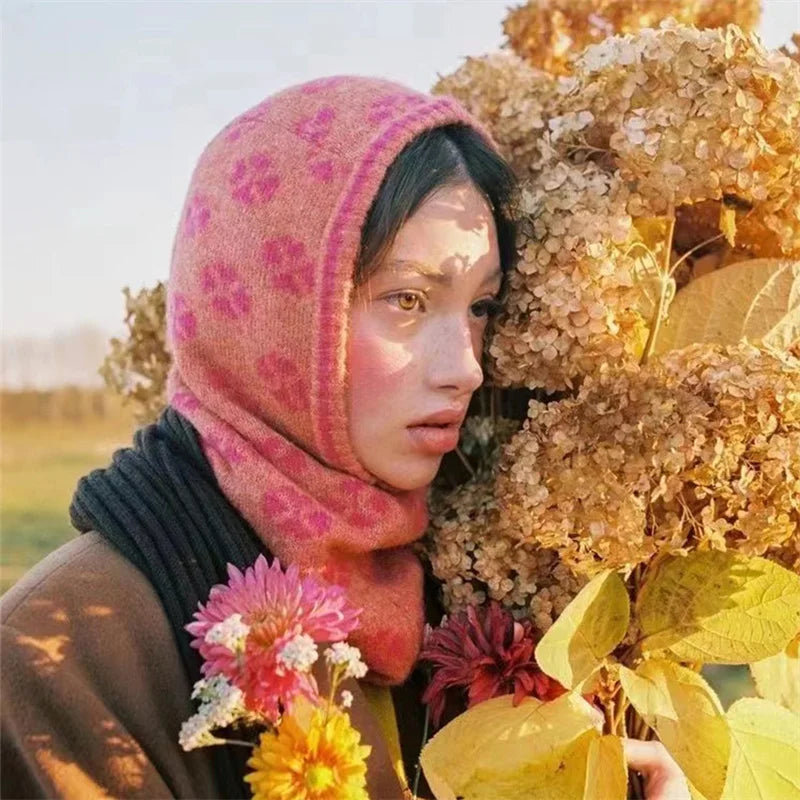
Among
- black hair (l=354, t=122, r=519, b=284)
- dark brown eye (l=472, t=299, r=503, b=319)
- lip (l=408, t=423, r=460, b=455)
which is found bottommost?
lip (l=408, t=423, r=460, b=455)

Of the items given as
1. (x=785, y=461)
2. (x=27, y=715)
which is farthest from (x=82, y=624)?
(x=785, y=461)

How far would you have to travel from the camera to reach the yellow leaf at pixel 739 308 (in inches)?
66.7

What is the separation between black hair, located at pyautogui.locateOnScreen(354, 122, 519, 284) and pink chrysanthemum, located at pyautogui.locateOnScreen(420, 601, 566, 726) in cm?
49

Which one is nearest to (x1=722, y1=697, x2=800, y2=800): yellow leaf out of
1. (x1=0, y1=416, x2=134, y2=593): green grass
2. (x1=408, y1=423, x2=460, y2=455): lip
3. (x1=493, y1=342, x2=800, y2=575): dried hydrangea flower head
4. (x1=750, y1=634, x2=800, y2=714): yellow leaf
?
(x1=750, y1=634, x2=800, y2=714): yellow leaf

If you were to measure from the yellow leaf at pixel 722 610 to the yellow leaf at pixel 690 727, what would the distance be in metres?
0.06

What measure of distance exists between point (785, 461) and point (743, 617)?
0.73ft

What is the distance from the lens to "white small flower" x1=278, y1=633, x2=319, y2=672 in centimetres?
129

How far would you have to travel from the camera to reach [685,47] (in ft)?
5.28

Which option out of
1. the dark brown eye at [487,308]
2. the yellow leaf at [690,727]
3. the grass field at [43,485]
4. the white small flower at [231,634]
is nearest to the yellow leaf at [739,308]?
the dark brown eye at [487,308]

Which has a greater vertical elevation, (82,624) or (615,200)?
(615,200)

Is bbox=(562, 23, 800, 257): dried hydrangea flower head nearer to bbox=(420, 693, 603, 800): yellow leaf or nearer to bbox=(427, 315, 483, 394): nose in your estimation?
bbox=(427, 315, 483, 394): nose

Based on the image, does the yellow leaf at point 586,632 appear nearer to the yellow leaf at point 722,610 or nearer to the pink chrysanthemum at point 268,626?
the yellow leaf at point 722,610

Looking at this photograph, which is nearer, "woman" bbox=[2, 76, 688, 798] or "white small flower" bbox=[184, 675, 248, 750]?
"white small flower" bbox=[184, 675, 248, 750]

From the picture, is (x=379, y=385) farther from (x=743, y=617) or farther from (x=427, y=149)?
(x=743, y=617)
